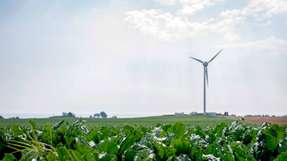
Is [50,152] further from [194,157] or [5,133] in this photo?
[5,133]

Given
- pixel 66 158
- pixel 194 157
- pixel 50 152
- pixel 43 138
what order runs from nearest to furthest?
1. pixel 66 158
2. pixel 50 152
3. pixel 194 157
4. pixel 43 138

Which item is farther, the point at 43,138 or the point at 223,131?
the point at 223,131

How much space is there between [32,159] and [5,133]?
2.28m

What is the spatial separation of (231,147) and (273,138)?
81 cm

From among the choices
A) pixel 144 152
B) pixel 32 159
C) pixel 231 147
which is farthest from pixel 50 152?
pixel 231 147

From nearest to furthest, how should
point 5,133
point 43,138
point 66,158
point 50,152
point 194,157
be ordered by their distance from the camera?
point 66,158 < point 50,152 < point 194,157 < point 43,138 < point 5,133

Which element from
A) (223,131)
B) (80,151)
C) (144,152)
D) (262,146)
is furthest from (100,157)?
(223,131)

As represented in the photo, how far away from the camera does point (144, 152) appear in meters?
2.79

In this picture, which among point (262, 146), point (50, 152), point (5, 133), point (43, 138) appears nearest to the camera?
point (50, 152)

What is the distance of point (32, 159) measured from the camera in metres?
2.80

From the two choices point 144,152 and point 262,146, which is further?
point 262,146

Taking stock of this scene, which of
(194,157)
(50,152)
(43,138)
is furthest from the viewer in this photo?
(43,138)

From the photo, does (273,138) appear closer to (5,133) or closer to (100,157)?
(100,157)

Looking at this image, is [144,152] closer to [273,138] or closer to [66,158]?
[66,158]
